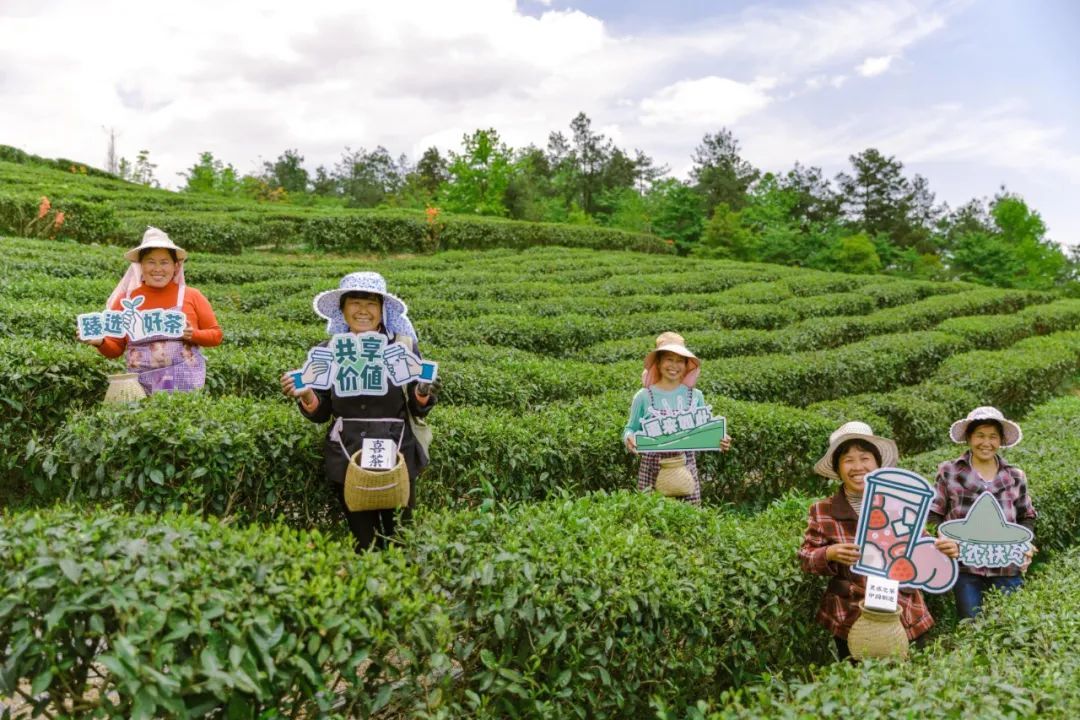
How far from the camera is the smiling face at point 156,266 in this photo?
4.60 m

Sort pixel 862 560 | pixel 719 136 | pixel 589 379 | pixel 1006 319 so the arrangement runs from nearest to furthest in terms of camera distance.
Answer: pixel 862 560 → pixel 589 379 → pixel 1006 319 → pixel 719 136

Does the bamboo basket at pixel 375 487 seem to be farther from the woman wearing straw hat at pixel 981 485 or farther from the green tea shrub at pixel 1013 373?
the green tea shrub at pixel 1013 373

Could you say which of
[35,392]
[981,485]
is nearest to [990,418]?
[981,485]

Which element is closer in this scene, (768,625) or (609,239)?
(768,625)

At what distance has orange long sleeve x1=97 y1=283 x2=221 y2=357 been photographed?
461 centimetres

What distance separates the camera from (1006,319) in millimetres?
14352

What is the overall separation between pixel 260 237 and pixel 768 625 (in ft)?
61.2

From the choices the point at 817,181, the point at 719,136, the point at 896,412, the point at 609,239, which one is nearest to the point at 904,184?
the point at 817,181

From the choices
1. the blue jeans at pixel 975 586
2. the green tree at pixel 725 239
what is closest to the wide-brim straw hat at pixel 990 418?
the blue jeans at pixel 975 586

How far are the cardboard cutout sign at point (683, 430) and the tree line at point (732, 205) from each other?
92.4 ft

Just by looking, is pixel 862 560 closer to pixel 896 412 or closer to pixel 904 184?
pixel 896 412

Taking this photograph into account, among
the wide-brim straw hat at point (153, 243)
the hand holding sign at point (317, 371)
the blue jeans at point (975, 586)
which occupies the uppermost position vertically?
the wide-brim straw hat at point (153, 243)

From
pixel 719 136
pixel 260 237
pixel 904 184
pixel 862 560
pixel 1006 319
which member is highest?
pixel 719 136

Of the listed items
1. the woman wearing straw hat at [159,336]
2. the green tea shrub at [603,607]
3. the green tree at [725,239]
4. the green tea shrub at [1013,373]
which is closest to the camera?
the green tea shrub at [603,607]
